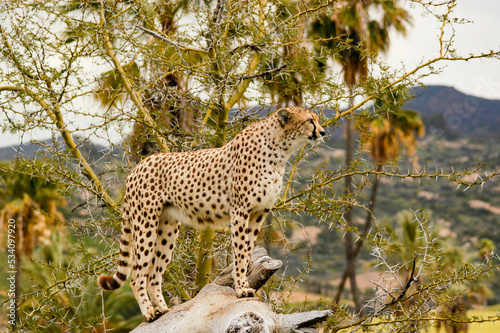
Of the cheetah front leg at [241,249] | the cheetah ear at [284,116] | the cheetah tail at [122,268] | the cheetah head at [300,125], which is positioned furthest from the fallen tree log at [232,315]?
the cheetah ear at [284,116]

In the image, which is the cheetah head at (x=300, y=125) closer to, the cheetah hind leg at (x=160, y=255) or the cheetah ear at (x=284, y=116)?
the cheetah ear at (x=284, y=116)

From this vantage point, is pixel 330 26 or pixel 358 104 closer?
pixel 358 104

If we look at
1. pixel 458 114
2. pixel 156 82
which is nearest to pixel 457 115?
pixel 458 114

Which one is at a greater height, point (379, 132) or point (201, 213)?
point (379, 132)

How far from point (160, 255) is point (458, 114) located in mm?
53892

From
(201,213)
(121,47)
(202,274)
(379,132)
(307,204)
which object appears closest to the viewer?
(201,213)

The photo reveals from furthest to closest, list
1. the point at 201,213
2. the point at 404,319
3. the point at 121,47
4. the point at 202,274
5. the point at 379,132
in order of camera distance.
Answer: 1. the point at 379,132
2. the point at 202,274
3. the point at 121,47
4. the point at 404,319
5. the point at 201,213

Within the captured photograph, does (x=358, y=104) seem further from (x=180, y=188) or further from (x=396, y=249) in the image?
(x=180, y=188)

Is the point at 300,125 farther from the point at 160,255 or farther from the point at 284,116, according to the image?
the point at 160,255

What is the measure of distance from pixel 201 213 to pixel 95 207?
3190 mm

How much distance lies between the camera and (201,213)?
6133 mm

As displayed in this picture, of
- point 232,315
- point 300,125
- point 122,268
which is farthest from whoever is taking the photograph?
point 122,268

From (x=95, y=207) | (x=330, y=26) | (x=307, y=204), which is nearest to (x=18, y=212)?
(x=95, y=207)

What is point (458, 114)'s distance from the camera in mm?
55656
